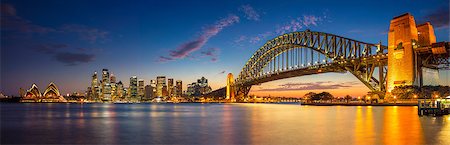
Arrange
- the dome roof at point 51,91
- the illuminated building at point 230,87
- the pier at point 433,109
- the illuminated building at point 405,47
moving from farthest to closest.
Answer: the dome roof at point 51,91
the illuminated building at point 230,87
the illuminated building at point 405,47
the pier at point 433,109

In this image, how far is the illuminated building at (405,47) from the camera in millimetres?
52784

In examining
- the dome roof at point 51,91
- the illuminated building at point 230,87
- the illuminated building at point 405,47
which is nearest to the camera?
the illuminated building at point 405,47

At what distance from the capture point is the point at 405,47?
53.5 metres

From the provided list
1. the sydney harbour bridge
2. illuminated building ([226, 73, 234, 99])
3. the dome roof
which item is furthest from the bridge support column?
the dome roof

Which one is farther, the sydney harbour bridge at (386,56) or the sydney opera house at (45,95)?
the sydney opera house at (45,95)

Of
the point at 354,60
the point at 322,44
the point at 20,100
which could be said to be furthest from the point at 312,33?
the point at 20,100

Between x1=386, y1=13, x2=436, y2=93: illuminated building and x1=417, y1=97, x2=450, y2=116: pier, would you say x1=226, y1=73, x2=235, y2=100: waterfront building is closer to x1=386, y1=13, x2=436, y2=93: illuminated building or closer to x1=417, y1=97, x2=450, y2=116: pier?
x1=386, y1=13, x2=436, y2=93: illuminated building

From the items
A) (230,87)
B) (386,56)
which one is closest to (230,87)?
(230,87)

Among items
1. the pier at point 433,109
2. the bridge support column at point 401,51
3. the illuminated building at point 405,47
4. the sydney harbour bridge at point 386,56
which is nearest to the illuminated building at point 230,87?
the sydney harbour bridge at point 386,56

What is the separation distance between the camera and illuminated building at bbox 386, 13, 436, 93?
52784 mm

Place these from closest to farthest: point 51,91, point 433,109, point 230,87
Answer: point 433,109 < point 230,87 < point 51,91

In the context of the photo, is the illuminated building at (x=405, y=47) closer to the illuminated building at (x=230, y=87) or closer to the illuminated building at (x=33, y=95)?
the illuminated building at (x=230, y=87)

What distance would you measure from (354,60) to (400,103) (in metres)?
12.8

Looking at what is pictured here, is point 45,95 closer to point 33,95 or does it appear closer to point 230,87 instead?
point 33,95
